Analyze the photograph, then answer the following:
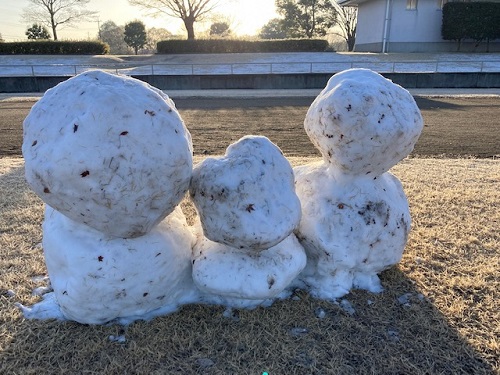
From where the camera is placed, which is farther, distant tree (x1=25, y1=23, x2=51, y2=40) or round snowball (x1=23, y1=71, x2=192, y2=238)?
distant tree (x1=25, y1=23, x2=51, y2=40)

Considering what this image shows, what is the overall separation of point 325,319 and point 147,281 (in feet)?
3.76

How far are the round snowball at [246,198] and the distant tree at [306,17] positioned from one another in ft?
141

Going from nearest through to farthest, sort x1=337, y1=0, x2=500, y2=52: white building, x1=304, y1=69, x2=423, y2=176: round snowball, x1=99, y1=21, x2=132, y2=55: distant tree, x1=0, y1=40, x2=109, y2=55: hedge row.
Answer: x1=304, y1=69, x2=423, y2=176: round snowball → x1=337, y1=0, x2=500, y2=52: white building → x1=0, y1=40, x2=109, y2=55: hedge row → x1=99, y1=21, x2=132, y2=55: distant tree

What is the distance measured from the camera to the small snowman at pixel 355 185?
104 inches

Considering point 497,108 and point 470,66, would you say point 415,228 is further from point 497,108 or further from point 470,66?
point 470,66

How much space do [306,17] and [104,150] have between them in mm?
43958

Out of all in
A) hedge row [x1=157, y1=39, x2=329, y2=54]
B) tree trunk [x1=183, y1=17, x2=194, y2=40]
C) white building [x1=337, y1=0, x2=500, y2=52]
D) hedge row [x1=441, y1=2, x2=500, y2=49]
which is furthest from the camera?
tree trunk [x1=183, y1=17, x2=194, y2=40]

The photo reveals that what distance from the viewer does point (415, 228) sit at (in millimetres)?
4219

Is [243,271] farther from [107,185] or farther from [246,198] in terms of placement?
[107,185]

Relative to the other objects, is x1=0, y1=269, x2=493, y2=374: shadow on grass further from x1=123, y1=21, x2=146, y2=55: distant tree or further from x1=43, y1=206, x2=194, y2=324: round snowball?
x1=123, y1=21, x2=146, y2=55: distant tree

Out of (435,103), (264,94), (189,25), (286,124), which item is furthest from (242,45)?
(286,124)

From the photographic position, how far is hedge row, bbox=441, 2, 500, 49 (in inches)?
1096

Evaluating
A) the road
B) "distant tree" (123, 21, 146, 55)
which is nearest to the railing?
the road

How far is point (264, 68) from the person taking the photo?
25.3 meters
